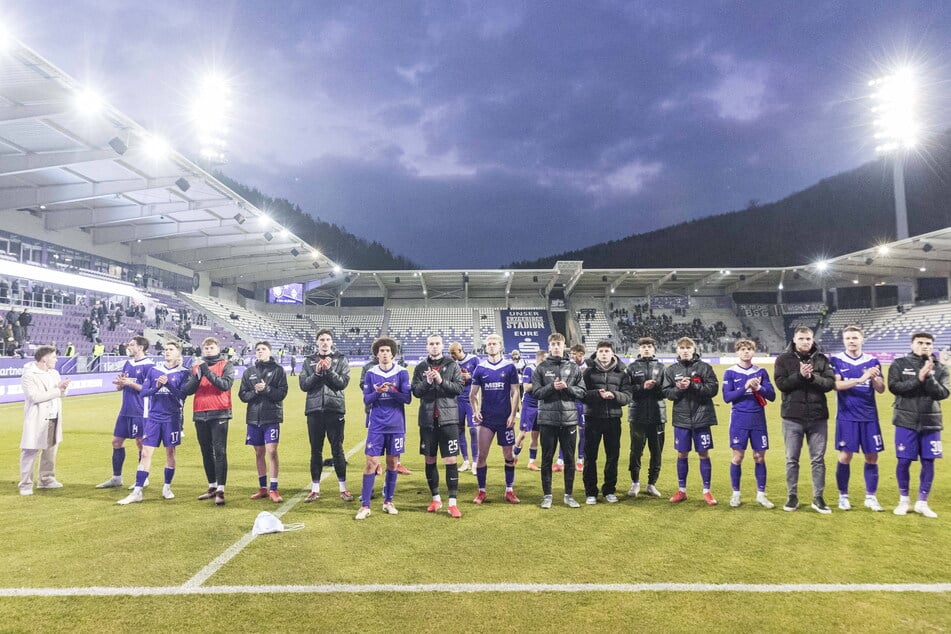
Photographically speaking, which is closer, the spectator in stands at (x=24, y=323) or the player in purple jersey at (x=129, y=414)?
the player in purple jersey at (x=129, y=414)

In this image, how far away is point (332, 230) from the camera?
71.1 meters

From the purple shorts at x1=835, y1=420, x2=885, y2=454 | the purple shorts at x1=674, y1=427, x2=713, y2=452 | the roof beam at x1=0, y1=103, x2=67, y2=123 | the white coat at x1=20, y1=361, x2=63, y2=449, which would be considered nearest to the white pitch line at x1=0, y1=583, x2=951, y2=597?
the purple shorts at x1=835, y1=420, x2=885, y2=454

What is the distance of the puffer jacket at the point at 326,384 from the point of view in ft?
19.0

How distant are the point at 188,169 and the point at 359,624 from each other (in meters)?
22.4

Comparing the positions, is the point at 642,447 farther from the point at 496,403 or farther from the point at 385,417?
the point at 385,417

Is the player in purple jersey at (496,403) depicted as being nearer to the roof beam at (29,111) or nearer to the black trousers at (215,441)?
the black trousers at (215,441)

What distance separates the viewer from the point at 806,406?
541cm

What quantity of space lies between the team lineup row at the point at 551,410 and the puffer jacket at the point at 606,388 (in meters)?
0.02

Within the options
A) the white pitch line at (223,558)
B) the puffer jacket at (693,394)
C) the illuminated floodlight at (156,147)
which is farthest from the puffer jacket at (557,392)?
the illuminated floodlight at (156,147)

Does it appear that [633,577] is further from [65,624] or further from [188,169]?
[188,169]

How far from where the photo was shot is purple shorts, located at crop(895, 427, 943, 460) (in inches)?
205

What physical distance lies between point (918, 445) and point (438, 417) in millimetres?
4942

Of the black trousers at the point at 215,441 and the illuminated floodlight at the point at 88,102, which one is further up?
the illuminated floodlight at the point at 88,102

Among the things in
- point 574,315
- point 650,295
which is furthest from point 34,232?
point 650,295
